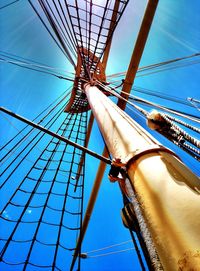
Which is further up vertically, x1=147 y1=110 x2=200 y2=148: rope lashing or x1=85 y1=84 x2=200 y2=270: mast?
x1=147 y1=110 x2=200 y2=148: rope lashing

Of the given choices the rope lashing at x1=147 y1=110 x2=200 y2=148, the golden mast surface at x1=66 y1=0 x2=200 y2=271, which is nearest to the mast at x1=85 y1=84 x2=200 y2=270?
the golden mast surface at x1=66 y1=0 x2=200 y2=271

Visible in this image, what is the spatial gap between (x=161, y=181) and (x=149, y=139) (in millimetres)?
403

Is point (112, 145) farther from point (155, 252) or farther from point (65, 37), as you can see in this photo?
point (65, 37)

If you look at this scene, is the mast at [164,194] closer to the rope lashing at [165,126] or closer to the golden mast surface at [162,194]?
the golden mast surface at [162,194]

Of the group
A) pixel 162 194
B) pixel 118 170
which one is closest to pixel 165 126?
pixel 118 170

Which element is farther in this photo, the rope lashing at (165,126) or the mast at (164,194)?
the rope lashing at (165,126)

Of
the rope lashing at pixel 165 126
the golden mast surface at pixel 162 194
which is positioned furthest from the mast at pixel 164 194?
the rope lashing at pixel 165 126

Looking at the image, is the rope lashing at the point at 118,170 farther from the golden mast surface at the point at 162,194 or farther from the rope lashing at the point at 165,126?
the rope lashing at the point at 165,126

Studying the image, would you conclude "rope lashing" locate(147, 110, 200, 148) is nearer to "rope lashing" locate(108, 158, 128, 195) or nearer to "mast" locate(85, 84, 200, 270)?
"mast" locate(85, 84, 200, 270)

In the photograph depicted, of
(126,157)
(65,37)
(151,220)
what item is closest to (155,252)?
(151,220)

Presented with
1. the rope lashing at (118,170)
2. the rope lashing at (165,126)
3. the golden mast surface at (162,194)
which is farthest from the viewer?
the rope lashing at (165,126)

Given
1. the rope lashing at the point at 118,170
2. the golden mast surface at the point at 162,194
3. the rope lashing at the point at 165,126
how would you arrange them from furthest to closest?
the rope lashing at the point at 165,126 < the rope lashing at the point at 118,170 < the golden mast surface at the point at 162,194

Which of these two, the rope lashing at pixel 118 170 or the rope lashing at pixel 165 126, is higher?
the rope lashing at pixel 165 126

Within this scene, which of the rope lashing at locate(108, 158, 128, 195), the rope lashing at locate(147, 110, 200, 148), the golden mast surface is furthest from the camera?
the rope lashing at locate(147, 110, 200, 148)
